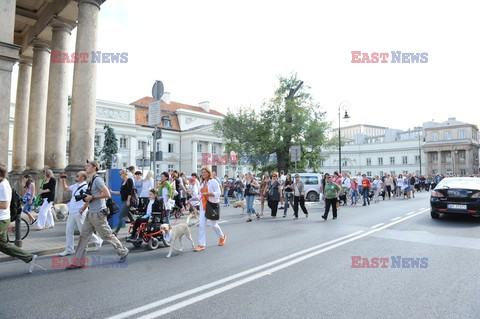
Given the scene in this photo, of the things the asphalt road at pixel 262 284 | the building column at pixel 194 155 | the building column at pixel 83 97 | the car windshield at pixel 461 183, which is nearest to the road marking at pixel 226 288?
the asphalt road at pixel 262 284

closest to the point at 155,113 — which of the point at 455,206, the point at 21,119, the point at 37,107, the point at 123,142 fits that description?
the point at 455,206

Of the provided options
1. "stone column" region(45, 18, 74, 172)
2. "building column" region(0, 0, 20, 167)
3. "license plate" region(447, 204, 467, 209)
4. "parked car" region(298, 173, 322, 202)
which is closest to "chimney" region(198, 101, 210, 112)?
"parked car" region(298, 173, 322, 202)

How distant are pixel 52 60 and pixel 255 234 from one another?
1243 centimetres

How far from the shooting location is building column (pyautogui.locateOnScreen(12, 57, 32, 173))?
62.3 feet

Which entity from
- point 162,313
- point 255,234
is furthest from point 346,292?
point 255,234

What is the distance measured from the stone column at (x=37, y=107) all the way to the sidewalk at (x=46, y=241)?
731cm

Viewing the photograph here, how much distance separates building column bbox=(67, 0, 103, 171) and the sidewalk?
2397 mm

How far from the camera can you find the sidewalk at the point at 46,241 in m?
7.59

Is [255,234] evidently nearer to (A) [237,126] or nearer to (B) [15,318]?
(B) [15,318]

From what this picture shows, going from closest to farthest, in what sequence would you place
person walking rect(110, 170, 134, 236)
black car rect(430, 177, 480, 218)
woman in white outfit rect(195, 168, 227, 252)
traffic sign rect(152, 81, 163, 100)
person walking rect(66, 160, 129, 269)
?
person walking rect(66, 160, 129, 269)
woman in white outfit rect(195, 168, 227, 252)
person walking rect(110, 170, 134, 236)
traffic sign rect(152, 81, 163, 100)
black car rect(430, 177, 480, 218)

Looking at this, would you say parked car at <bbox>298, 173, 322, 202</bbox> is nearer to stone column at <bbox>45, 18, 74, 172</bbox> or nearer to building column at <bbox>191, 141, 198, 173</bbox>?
stone column at <bbox>45, 18, 74, 172</bbox>

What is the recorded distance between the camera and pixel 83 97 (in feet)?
40.2

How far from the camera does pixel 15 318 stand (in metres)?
3.92

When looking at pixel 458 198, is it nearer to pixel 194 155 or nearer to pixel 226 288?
pixel 226 288
